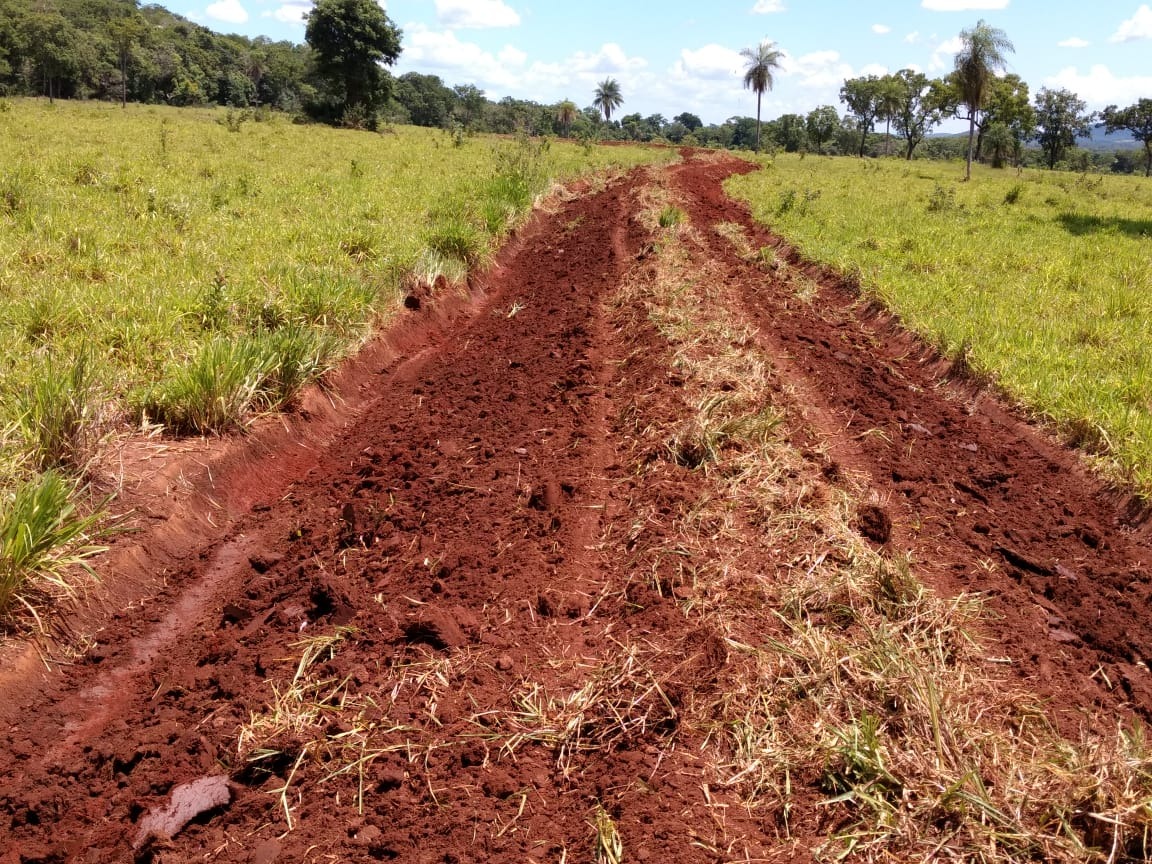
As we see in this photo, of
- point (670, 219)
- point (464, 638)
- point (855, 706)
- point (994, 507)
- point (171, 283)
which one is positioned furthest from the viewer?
point (670, 219)

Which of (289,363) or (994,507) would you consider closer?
(994,507)

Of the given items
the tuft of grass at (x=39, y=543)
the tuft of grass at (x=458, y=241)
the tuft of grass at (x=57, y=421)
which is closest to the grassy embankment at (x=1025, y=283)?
the tuft of grass at (x=458, y=241)

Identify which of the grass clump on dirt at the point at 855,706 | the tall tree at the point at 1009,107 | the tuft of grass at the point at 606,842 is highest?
the tall tree at the point at 1009,107

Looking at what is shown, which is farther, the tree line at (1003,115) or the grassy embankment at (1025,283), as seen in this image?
the tree line at (1003,115)

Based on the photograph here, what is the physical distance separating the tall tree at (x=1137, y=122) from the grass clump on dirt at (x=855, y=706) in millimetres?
76281

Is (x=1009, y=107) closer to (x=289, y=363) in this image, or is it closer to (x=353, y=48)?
(x=353, y=48)

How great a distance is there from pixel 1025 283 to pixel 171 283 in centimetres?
1014

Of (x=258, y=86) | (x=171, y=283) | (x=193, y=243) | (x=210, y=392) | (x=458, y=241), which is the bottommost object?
(x=210, y=392)

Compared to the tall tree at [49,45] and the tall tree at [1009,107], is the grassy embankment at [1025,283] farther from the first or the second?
the tall tree at [49,45]

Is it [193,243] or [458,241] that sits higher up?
[458,241]

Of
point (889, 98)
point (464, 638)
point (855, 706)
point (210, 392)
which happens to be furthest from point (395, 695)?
point (889, 98)

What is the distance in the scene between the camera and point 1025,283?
9445 millimetres

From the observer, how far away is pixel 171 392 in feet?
14.8

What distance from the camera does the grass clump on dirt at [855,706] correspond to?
7.32ft
